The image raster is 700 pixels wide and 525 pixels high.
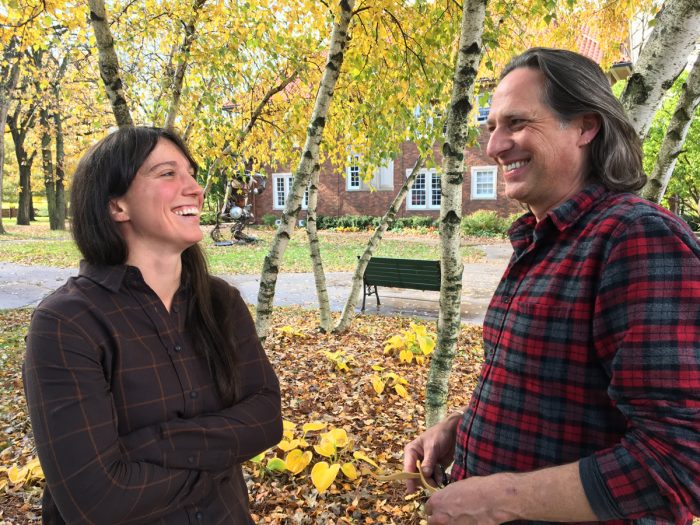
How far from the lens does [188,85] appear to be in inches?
262

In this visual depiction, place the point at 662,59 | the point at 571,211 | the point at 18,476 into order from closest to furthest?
the point at 571,211 → the point at 662,59 → the point at 18,476

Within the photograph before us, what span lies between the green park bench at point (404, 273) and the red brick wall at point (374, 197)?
51.1ft

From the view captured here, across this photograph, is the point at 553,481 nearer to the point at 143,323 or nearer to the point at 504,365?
the point at 504,365

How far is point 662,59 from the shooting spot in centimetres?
204

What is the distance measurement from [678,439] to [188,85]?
7.01 metres

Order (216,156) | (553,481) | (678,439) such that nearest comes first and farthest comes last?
1. (678,439)
2. (553,481)
3. (216,156)

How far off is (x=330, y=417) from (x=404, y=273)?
4.71 m

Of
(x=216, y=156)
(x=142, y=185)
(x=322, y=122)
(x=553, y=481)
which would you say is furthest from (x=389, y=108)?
(x=553, y=481)

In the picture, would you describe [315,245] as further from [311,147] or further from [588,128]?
[588,128]

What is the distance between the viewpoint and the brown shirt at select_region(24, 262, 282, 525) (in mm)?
1341

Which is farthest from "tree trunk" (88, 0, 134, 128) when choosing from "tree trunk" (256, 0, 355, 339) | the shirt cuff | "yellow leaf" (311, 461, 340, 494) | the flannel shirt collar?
the shirt cuff

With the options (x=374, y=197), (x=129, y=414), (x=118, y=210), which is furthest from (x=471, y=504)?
(x=374, y=197)

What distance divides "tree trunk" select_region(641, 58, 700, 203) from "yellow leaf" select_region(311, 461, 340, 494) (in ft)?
8.31

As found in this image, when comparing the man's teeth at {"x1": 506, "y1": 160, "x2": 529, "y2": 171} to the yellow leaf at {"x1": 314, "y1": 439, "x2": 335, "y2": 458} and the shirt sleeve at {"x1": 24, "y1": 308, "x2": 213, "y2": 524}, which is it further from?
the yellow leaf at {"x1": 314, "y1": 439, "x2": 335, "y2": 458}
